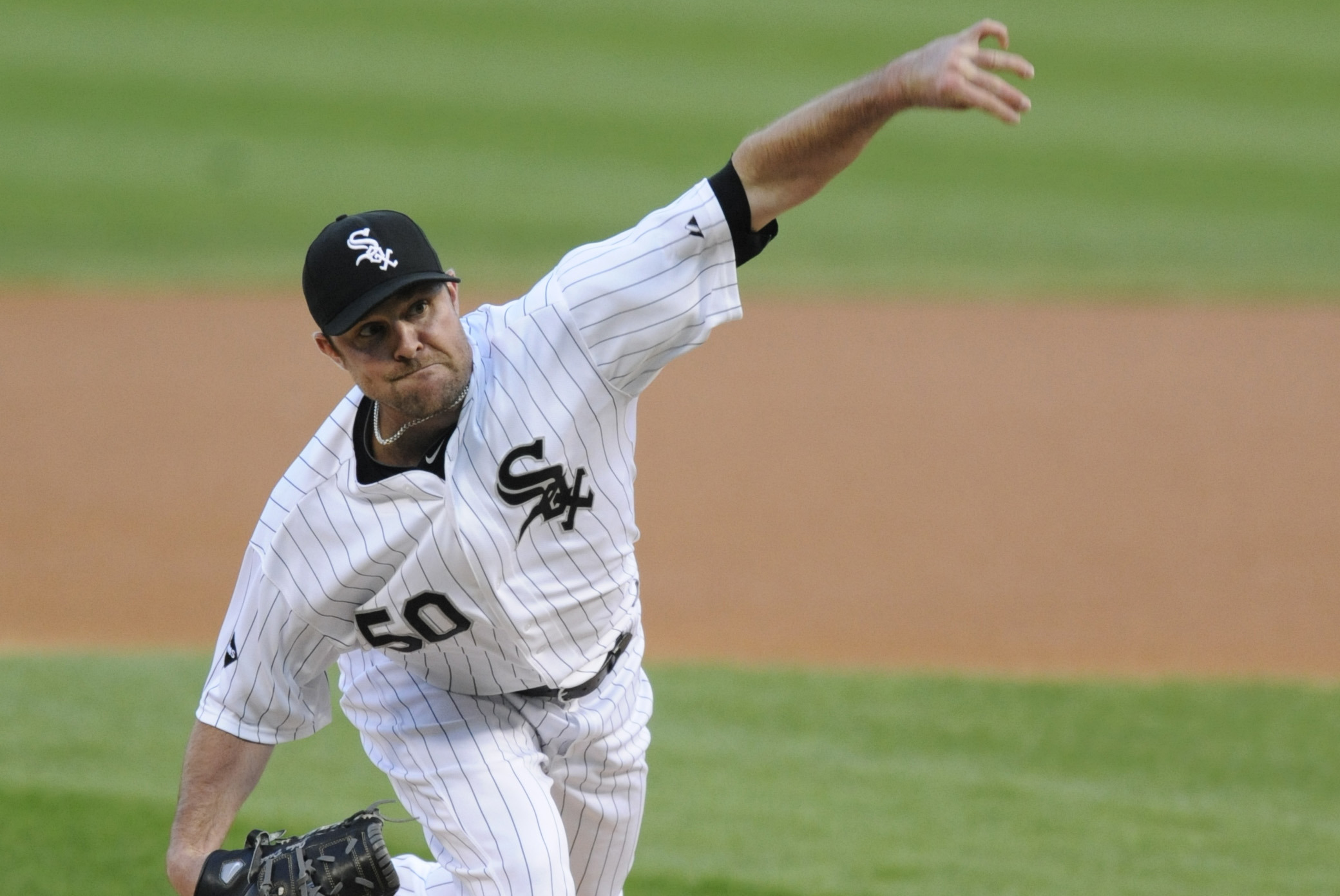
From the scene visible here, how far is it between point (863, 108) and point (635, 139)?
1366cm

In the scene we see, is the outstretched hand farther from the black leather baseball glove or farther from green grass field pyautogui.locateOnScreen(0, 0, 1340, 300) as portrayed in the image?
green grass field pyautogui.locateOnScreen(0, 0, 1340, 300)

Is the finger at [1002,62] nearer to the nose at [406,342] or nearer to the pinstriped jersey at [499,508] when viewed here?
the pinstriped jersey at [499,508]

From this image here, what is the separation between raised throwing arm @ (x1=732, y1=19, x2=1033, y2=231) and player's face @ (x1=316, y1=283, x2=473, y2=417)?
0.68m

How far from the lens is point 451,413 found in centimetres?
337

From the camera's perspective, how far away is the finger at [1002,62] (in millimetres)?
2926

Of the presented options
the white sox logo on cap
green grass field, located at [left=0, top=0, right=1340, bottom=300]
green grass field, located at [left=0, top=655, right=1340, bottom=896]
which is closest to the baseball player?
the white sox logo on cap

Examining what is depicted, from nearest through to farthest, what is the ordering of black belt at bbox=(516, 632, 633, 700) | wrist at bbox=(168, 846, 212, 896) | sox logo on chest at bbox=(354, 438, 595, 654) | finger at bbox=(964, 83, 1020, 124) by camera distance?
finger at bbox=(964, 83, 1020, 124)
sox logo on chest at bbox=(354, 438, 595, 654)
wrist at bbox=(168, 846, 212, 896)
black belt at bbox=(516, 632, 633, 700)

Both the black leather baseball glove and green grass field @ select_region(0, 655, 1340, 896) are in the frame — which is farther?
green grass field @ select_region(0, 655, 1340, 896)

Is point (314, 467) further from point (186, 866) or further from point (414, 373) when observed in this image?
point (186, 866)

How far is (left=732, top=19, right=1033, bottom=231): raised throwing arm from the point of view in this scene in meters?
2.92

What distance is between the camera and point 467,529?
10.8 feet

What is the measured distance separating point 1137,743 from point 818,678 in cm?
143

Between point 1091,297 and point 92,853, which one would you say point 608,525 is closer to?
point 92,853

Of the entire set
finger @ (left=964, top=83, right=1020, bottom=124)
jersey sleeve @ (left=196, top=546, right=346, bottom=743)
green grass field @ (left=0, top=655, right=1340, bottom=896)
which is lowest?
green grass field @ (left=0, top=655, right=1340, bottom=896)
